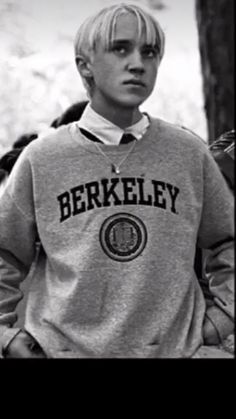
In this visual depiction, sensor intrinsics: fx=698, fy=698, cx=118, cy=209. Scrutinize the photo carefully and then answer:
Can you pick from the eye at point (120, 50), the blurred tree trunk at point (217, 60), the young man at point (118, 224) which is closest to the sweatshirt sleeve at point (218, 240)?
the young man at point (118, 224)

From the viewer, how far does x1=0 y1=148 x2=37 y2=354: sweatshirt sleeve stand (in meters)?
1.30

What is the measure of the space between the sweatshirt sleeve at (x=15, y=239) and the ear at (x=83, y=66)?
0.64 feet

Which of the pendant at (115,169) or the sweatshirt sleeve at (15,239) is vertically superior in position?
the pendant at (115,169)

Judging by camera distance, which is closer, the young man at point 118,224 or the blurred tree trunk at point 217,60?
the young man at point 118,224

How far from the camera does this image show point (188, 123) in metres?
1.43

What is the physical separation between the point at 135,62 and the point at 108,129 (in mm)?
134

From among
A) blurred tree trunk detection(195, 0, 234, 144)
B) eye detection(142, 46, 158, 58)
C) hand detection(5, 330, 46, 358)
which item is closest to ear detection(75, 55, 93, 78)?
eye detection(142, 46, 158, 58)

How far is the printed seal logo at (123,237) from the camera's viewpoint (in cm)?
127

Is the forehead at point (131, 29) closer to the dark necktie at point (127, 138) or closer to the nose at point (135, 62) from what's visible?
the nose at point (135, 62)

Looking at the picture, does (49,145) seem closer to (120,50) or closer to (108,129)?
(108,129)

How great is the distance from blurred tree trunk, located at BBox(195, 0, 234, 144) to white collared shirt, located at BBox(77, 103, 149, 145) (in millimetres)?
167

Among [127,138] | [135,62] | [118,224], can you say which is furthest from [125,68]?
[118,224]
